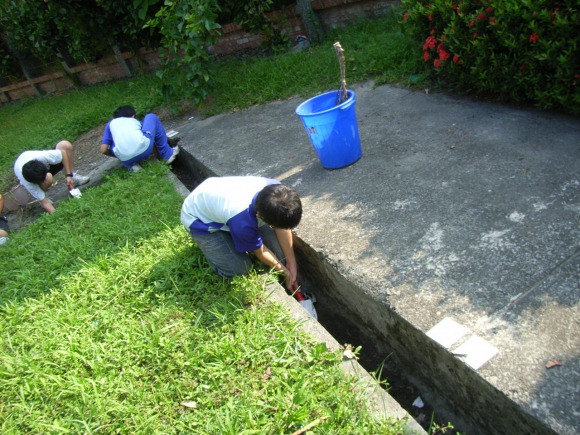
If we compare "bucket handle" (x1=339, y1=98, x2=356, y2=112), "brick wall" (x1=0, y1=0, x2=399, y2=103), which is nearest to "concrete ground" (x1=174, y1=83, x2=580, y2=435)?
"bucket handle" (x1=339, y1=98, x2=356, y2=112)

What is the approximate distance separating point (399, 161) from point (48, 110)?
27.7ft

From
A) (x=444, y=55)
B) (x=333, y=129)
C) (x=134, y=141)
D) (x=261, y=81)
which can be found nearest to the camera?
(x=333, y=129)

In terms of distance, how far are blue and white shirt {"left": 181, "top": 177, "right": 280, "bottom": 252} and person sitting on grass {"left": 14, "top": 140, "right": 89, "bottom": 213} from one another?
2.66 meters

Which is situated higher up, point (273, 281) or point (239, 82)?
point (239, 82)

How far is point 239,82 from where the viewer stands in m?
6.35

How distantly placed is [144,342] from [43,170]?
128 inches

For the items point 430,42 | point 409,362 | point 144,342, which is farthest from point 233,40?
point 409,362

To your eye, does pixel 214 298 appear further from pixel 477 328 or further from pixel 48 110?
pixel 48 110

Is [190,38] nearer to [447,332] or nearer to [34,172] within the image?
[34,172]

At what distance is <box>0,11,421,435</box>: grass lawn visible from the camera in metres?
2.05

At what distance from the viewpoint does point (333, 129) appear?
340 cm

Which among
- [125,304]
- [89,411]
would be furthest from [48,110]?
[89,411]

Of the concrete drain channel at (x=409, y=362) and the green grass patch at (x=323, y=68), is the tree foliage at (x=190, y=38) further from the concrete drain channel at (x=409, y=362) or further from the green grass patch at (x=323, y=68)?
the concrete drain channel at (x=409, y=362)

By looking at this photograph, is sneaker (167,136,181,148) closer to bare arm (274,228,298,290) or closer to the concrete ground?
the concrete ground
